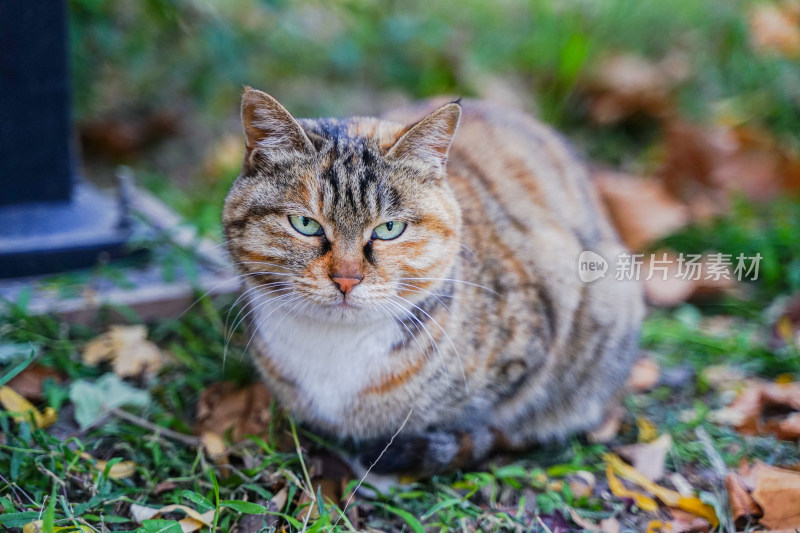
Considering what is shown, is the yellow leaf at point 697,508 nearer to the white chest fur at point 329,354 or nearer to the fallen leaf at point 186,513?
the white chest fur at point 329,354

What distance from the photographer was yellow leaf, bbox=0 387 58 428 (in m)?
2.05

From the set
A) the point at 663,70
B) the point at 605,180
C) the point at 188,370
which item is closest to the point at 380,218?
the point at 188,370

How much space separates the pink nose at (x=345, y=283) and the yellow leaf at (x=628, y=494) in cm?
108

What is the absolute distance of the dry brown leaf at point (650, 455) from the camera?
2.21 metres

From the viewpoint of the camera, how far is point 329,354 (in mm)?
1899

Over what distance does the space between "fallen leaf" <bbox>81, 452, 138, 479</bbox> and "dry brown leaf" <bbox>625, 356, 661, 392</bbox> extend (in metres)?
1.76

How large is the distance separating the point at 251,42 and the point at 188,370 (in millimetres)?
2121

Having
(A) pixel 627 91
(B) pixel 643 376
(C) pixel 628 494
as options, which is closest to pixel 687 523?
(C) pixel 628 494

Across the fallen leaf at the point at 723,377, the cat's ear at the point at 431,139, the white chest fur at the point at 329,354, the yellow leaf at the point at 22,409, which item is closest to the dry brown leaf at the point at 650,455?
the fallen leaf at the point at 723,377

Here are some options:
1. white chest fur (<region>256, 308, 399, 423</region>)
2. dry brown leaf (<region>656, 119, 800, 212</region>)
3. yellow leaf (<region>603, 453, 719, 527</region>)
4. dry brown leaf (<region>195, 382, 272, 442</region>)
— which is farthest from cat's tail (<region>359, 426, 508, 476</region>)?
dry brown leaf (<region>656, 119, 800, 212</region>)

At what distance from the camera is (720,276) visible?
10.6ft

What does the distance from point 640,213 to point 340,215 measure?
7.39ft

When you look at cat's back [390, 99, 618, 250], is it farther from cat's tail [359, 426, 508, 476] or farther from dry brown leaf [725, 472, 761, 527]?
dry brown leaf [725, 472, 761, 527]

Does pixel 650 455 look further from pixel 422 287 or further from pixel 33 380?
pixel 33 380
